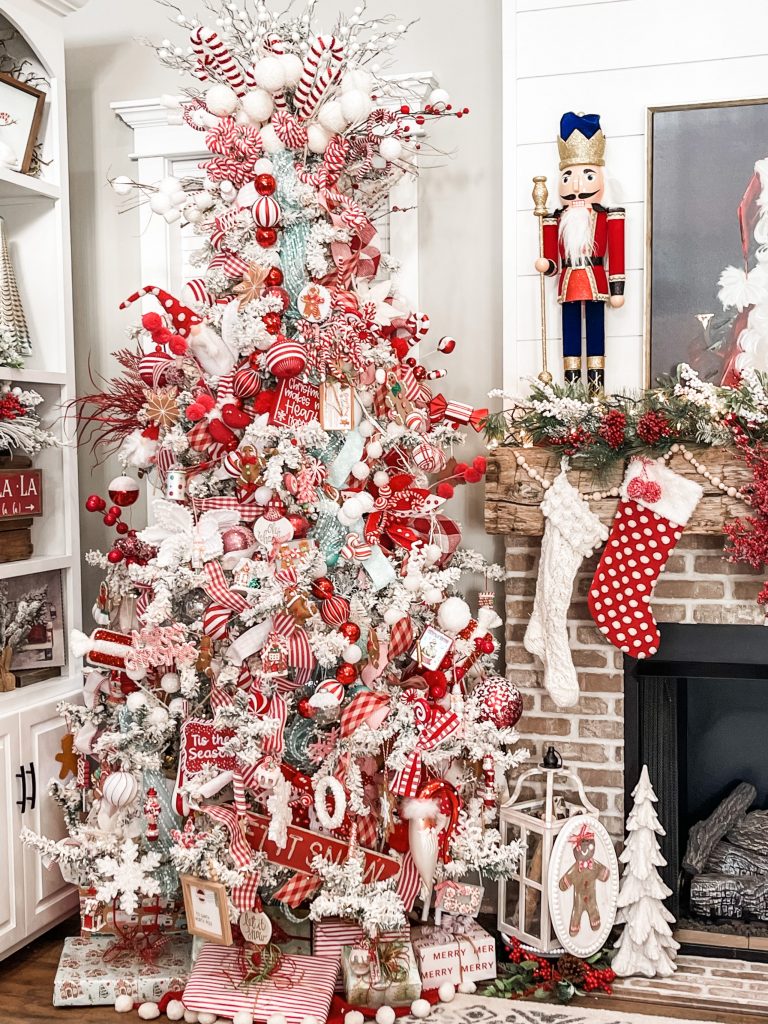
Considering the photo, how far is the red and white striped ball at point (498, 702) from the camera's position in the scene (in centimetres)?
256

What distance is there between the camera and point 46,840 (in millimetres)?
2498

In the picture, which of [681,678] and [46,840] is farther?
[681,678]

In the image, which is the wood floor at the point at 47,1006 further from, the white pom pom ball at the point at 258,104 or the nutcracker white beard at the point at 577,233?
the white pom pom ball at the point at 258,104

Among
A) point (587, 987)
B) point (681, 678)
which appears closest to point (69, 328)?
point (681, 678)

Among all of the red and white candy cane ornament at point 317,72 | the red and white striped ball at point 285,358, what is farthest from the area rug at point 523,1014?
the red and white candy cane ornament at point 317,72

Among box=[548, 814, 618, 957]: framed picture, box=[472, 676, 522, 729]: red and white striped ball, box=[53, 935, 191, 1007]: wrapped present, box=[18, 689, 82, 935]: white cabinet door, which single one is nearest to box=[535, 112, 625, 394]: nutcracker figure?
box=[472, 676, 522, 729]: red and white striped ball

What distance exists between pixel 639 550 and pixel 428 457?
60 cm

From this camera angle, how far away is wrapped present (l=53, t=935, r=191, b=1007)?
2.48 meters

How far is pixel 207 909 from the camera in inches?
94.5

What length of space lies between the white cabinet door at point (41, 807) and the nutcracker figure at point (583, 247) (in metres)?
1.73

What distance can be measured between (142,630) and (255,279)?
917 mm

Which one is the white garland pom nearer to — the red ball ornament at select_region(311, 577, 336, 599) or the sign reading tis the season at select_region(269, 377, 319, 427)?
the red ball ornament at select_region(311, 577, 336, 599)

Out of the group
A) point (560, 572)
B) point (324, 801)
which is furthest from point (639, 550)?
point (324, 801)

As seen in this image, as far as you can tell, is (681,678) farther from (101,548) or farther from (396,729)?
(101,548)
